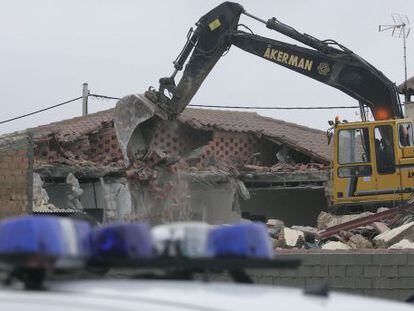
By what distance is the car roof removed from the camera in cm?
Answer: 209

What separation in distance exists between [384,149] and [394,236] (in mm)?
4949

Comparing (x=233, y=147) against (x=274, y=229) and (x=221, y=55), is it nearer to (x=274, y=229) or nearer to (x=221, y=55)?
A: (x=221, y=55)

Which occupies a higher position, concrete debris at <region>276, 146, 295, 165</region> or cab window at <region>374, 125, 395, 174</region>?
concrete debris at <region>276, 146, 295, 165</region>

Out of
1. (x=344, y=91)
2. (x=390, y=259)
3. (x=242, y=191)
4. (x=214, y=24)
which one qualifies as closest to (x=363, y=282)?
(x=390, y=259)

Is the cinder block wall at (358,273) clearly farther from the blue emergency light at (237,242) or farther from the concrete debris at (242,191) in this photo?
the concrete debris at (242,191)

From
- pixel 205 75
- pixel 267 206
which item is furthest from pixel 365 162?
pixel 267 206

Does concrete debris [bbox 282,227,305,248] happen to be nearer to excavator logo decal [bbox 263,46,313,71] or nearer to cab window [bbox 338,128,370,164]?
cab window [bbox 338,128,370,164]

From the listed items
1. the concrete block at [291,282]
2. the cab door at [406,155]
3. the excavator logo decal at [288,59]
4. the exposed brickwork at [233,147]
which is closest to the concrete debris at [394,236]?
the concrete block at [291,282]

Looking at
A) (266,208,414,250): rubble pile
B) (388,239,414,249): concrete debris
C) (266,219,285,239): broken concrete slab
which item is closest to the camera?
(388,239,414,249): concrete debris

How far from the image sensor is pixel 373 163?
51.2 ft

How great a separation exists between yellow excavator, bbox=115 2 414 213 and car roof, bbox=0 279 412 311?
43.6ft

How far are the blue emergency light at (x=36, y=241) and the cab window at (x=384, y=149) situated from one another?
13541mm

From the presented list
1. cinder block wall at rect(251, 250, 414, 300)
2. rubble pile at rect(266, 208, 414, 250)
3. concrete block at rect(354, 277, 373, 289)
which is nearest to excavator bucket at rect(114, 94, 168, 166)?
rubble pile at rect(266, 208, 414, 250)

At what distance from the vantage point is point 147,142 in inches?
702
